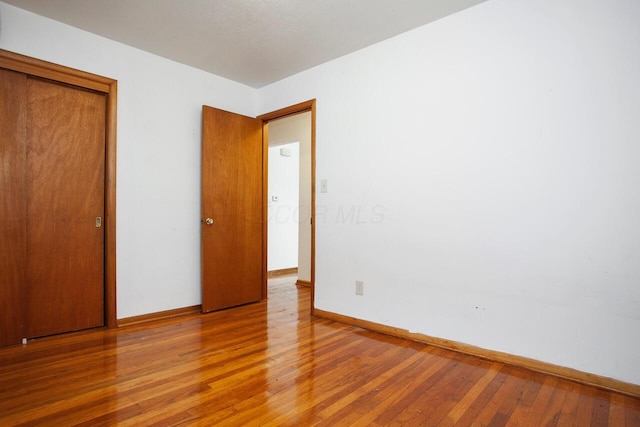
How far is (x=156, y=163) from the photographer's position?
3281mm

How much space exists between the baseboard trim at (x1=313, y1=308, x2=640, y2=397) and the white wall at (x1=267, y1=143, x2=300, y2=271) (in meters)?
2.90

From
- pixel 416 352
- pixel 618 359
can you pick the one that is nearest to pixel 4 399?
pixel 416 352

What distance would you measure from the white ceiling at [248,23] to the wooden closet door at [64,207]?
658 millimetres

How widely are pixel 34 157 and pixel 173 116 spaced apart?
1.19 meters

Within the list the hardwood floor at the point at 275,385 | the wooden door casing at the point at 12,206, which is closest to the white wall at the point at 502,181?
the hardwood floor at the point at 275,385

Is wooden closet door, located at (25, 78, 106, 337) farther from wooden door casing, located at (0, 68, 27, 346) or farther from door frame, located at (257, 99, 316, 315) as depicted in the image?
door frame, located at (257, 99, 316, 315)

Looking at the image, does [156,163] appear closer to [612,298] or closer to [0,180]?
[0,180]

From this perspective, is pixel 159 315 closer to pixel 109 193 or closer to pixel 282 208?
pixel 109 193

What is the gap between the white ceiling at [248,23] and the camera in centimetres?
244

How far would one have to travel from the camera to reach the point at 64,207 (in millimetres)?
2807

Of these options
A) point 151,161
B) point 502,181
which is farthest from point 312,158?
point 502,181

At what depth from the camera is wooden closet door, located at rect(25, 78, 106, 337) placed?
2.67 meters

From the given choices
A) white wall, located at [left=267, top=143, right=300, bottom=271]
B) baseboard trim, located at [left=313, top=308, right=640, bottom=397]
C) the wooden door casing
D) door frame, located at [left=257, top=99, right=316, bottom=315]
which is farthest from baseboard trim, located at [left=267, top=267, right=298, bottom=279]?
the wooden door casing

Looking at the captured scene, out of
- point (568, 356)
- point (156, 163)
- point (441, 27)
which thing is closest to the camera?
point (568, 356)
